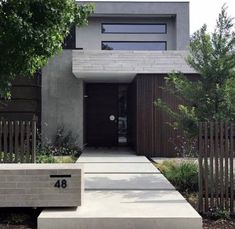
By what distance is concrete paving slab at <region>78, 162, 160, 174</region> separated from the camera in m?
13.0

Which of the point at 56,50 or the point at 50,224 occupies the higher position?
the point at 56,50

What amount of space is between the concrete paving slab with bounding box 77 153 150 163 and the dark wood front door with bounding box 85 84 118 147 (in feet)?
16.3

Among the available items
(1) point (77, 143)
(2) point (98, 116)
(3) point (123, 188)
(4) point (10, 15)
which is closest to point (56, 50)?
(4) point (10, 15)

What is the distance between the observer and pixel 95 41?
111 feet

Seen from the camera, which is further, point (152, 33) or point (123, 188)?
point (152, 33)

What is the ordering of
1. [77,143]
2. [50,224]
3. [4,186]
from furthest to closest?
[77,143] < [4,186] < [50,224]

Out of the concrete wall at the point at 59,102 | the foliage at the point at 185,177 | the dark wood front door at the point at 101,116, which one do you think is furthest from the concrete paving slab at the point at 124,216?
the dark wood front door at the point at 101,116

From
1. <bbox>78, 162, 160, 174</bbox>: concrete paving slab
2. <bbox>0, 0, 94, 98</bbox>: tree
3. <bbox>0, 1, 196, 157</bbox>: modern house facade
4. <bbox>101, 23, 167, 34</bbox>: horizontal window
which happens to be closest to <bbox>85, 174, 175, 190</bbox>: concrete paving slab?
<bbox>78, 162, 160, 174</bbox>: concrete paving slab

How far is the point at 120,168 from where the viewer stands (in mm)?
13672

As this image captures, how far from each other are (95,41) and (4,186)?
26.7 meters

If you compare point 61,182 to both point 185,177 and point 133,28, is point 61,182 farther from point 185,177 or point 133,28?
point 133,28

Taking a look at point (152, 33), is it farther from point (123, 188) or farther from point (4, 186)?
point (4, 186)

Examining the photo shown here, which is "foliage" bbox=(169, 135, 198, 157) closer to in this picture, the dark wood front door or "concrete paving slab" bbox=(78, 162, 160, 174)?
"concrete paving slab" bbox=(78, 162, 160, 174)

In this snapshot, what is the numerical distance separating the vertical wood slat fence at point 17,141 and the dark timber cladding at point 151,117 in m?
6.80
